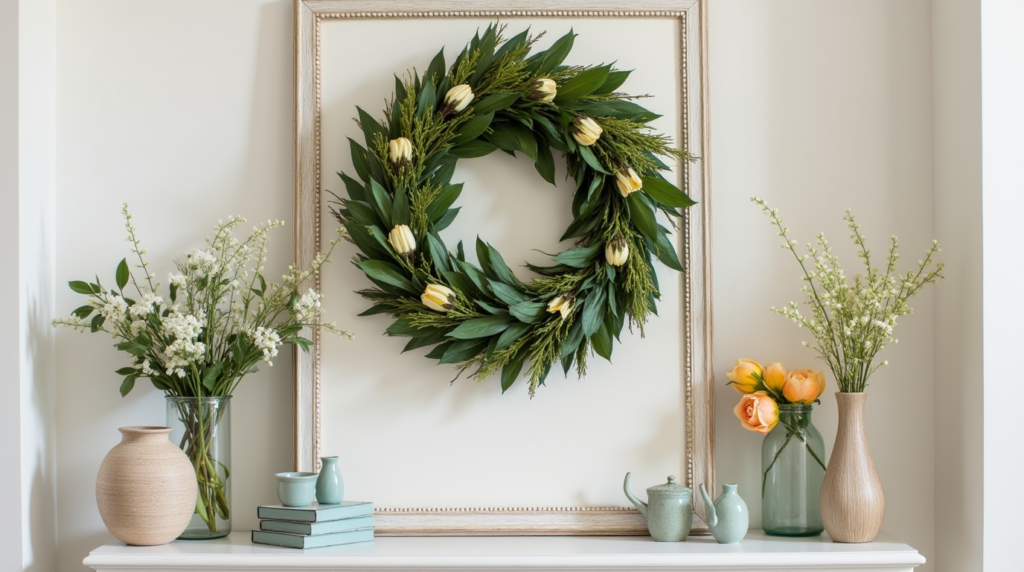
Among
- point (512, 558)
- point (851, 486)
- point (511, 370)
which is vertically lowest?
point (512, 558)

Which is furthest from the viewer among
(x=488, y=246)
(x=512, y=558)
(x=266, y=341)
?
(x=488, y=246)

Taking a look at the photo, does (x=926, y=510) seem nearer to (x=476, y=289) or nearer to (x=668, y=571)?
(x=668, y=571)

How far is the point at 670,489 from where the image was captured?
5.49 feet

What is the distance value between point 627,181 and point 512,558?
76 cm

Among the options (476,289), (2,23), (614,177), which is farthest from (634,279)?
(2,23)

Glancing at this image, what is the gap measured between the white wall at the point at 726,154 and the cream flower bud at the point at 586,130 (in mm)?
294

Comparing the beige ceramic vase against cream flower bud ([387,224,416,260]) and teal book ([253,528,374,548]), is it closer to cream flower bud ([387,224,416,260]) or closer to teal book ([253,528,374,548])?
teal book ([253,528,374,548])

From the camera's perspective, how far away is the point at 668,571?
1563mm

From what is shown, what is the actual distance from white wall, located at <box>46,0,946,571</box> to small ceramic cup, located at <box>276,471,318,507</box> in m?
0.18

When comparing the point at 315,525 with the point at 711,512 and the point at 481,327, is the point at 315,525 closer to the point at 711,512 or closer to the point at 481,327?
the point at 481,327

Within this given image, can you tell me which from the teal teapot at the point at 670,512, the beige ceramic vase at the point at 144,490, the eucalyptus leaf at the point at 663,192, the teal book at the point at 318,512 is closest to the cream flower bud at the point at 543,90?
the eucalyptus leaf at the point at 663,192

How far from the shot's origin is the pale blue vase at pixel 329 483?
1.67 m

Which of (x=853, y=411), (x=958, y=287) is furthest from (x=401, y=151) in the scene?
(x=958, y=287)

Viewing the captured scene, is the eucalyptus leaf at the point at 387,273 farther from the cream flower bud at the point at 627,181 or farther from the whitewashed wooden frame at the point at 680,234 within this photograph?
the cream flower bud at the point at 627,181
